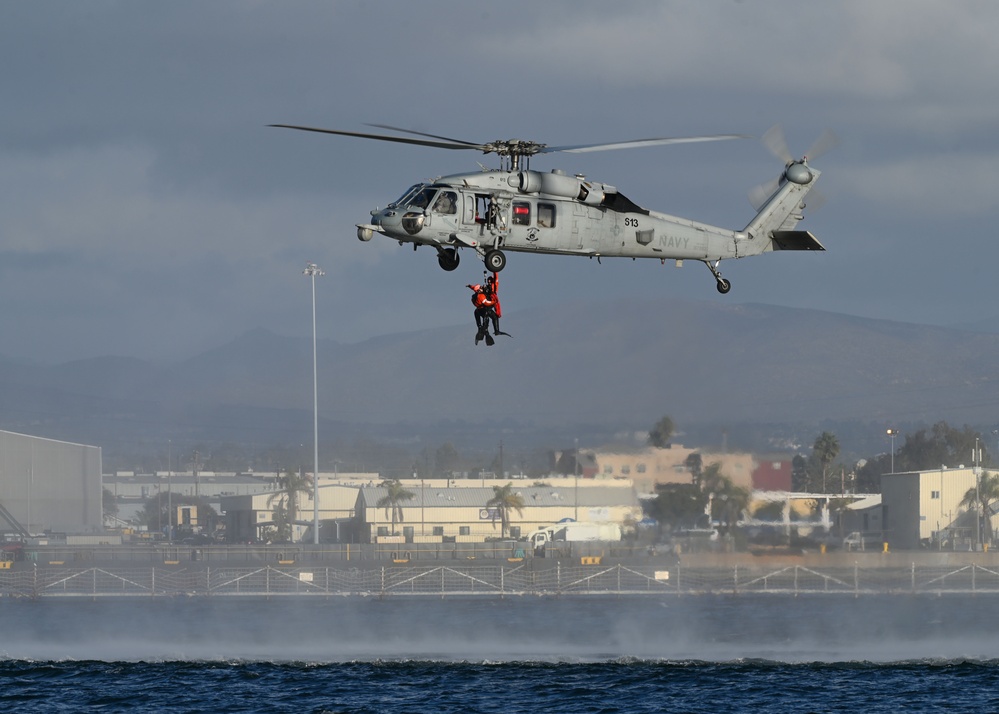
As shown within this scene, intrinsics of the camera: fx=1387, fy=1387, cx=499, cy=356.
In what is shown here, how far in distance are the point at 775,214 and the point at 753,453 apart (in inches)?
527

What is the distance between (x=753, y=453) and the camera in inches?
2178

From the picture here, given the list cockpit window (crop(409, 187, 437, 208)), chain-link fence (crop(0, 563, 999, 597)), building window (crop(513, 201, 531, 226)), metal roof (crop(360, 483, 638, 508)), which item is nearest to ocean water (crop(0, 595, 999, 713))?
chain-link fence (crop(0, 563, 999, 597))

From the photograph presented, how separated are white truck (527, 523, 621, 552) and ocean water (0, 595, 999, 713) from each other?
4.50 metres

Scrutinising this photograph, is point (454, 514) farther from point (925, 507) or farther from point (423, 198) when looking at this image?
point (423, 198)

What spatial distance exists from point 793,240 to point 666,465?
12.6 meters

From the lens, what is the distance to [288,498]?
124 meters

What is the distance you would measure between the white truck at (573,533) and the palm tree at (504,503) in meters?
2.20

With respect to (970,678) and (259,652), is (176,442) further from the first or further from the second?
(970,678)

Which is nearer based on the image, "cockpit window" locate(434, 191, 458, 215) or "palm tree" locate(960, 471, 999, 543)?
"cockpit window" locate(434, 191, 458, 215)

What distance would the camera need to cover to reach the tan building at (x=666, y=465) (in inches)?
2131

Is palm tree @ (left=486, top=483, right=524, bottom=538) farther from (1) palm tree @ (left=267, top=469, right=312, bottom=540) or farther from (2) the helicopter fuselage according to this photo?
(2) the helicopter fuselage

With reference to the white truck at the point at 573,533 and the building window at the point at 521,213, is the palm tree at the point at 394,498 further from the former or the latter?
the building window at the point at 521,213

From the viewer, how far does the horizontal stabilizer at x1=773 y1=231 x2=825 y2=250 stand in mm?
44228

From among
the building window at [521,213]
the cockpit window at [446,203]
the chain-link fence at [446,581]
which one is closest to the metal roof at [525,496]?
the chain-link fence at [446,581]
